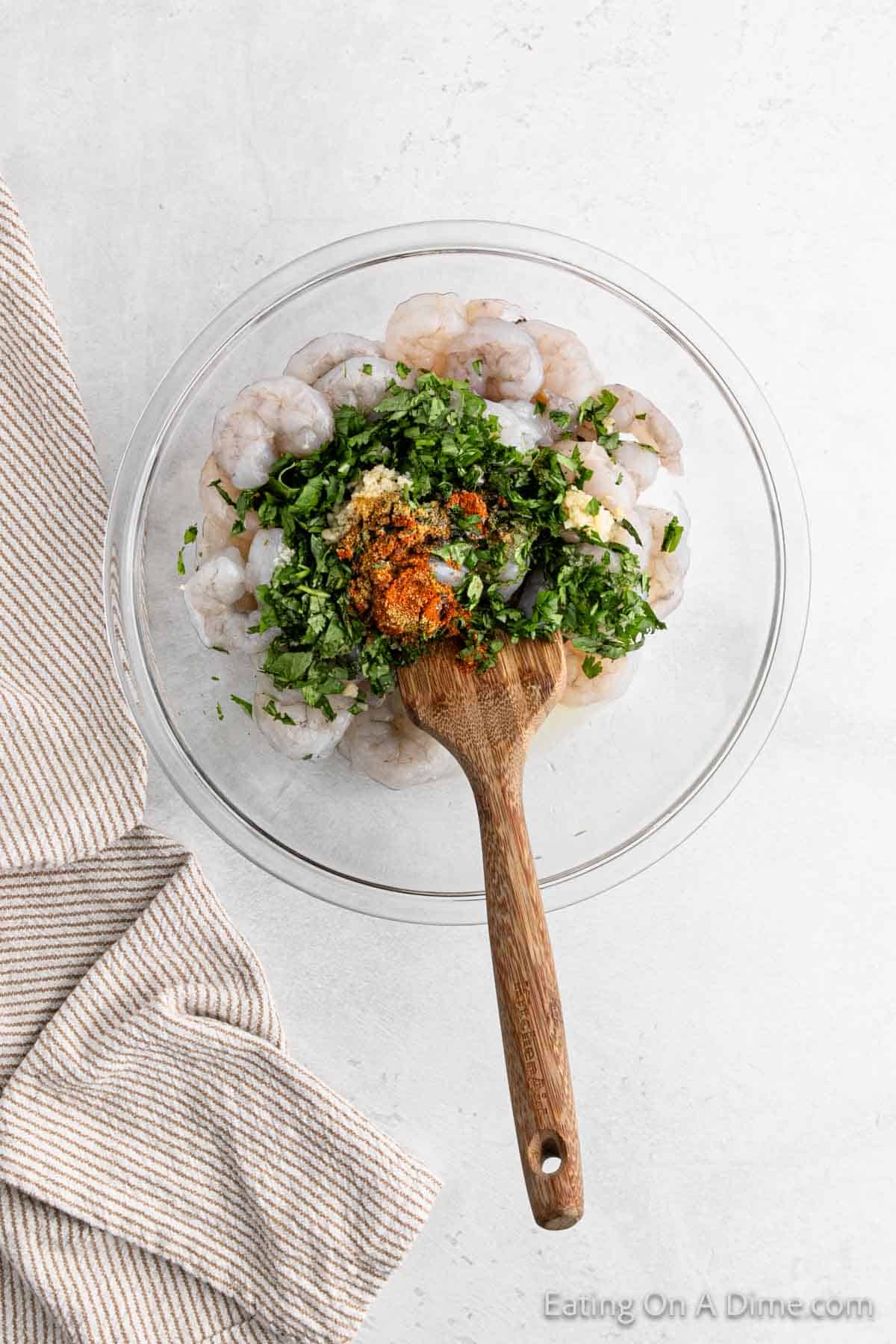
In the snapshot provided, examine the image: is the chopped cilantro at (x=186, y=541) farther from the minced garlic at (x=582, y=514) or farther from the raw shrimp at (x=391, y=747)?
the minced garlic at (x=582, y=514)

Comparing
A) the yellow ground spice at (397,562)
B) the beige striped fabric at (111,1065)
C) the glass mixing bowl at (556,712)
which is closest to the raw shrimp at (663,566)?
the glass mixing bowl at (556,712)

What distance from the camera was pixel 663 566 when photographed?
3.26ft

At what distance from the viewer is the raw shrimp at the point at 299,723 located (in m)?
0.95

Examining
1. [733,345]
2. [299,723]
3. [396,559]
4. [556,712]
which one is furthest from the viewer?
[733,345]

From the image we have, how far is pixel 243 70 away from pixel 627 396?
556mm

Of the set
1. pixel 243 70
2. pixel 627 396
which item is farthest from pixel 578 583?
pixel 243 70

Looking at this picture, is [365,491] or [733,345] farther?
[733,345]

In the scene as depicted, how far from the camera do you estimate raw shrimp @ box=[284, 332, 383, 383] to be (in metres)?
0.95

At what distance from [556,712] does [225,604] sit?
0.34 meters

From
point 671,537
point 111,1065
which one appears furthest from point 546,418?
point 111,1065

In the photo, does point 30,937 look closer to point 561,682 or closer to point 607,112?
Result: point 561,682

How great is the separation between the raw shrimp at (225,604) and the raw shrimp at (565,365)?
12.6 inches

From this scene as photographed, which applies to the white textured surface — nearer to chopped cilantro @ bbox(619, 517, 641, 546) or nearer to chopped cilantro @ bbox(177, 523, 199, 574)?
chopped cilantro @ bbox(177, 523, 199, 574)

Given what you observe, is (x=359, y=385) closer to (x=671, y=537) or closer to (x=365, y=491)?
(x=365, y=491)
